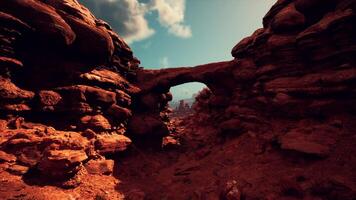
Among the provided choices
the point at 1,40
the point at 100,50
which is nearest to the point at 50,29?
the point at 1,40

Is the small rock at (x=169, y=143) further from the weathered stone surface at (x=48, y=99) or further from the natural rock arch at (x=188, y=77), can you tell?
the weathered stone surface at (x=48, y=99)

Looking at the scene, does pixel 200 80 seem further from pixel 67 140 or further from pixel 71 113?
pixel 67 140

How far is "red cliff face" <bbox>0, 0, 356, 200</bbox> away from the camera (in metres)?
13.3

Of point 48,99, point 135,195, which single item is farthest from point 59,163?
point 48,99

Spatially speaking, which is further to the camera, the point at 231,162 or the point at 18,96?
the point at 231,162

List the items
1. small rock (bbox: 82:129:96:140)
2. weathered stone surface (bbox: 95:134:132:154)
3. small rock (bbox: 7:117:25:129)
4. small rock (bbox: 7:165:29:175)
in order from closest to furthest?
small rock (bbox: 7:165:29:175) < small rock (bbox: 7:117:25:129) < small rock (bbox: 82:129:96:140) < weathered stone surface (bbox: 95:134:132:154)

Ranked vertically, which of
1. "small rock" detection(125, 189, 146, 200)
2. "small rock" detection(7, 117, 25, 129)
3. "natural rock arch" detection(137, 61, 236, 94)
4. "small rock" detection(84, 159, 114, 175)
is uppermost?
"natural rock arch" detection(137, 61, 236, 94)


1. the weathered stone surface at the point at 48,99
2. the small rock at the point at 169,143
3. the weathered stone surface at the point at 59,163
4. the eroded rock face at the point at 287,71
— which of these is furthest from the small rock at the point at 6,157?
the small rock at the point at 169,143

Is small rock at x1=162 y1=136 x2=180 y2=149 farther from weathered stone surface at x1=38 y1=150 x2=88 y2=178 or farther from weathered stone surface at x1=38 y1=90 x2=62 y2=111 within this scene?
weathered stone surface at x1=38 y1=150 x2=88 y2=178

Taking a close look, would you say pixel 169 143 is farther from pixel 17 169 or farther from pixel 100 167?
pixel 17 169

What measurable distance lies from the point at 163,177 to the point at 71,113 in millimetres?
9419

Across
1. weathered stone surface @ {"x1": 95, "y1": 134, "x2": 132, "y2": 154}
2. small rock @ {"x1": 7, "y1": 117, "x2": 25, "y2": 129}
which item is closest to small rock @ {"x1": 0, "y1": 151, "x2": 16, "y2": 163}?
small rock @ {"x1": 7, "y1": 117, "x2": 25, "y2": 129}

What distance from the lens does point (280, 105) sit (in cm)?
2006

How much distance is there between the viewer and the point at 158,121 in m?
26.5
